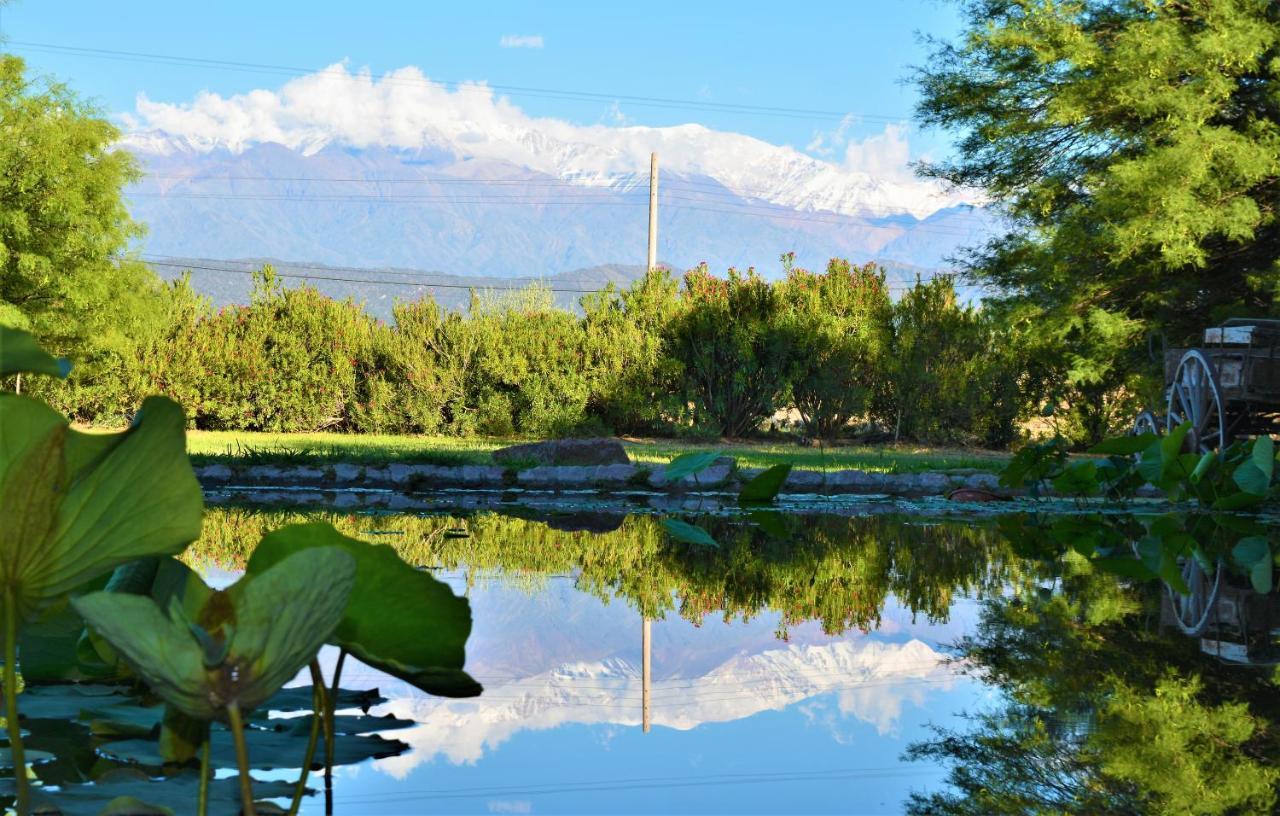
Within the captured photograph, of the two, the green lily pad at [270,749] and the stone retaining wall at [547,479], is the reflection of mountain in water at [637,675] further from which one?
the stone retaining wall at [547,479]

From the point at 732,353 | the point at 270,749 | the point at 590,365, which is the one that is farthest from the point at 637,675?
the point at 732,353

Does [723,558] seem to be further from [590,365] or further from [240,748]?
[590,365]

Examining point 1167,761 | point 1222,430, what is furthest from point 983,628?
point 1222,430

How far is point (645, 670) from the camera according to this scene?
2.43m

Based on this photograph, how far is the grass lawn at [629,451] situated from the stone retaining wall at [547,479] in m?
0.35

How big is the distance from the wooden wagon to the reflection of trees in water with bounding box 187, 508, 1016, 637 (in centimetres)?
269

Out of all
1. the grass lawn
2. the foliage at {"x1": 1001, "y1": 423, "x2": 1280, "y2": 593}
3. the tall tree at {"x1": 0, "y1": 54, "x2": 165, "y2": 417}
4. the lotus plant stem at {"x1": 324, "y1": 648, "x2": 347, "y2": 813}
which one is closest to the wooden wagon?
the foliage at {"x1": 1001, "y1": 423, "x2": 1280, "y2": 593}

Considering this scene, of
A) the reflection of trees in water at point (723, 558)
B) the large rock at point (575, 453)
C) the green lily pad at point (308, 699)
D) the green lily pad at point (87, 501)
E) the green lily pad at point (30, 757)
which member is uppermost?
the green lily pad at point (87, 501)

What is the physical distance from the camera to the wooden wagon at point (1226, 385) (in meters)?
7.15

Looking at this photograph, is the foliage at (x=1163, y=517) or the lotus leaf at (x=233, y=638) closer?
the lotus leaf at (x=233, y=638)

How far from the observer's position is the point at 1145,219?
1409 centimetres

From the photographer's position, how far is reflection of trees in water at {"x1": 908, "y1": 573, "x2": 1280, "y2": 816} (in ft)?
5.10

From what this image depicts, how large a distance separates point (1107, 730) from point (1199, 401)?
6592 mm

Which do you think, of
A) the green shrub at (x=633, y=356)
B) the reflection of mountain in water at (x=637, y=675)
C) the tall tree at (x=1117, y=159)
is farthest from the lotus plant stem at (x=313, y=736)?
the tall tree at (x=1117, y=159)
